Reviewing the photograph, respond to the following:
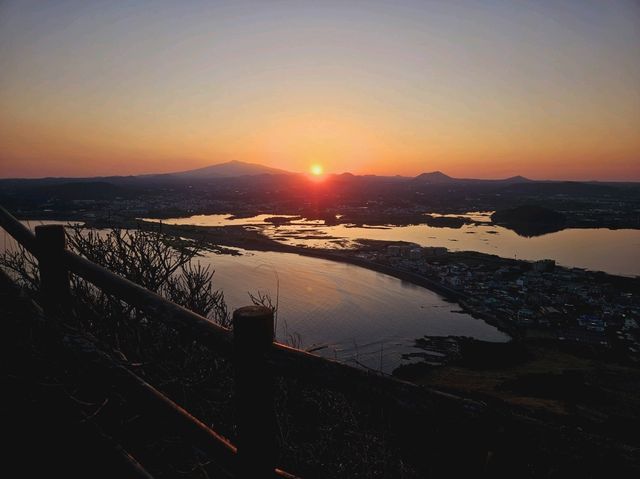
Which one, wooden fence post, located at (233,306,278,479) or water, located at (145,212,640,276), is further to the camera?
water, located at (145,212,640,276)

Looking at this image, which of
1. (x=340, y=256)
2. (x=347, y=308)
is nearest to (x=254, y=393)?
(x=347, y=308)

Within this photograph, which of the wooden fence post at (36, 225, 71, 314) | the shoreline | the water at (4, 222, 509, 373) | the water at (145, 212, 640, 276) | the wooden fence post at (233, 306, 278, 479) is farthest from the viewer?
the water at (145, 212, 640, 276)

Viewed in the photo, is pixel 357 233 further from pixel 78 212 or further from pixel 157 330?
pixel 157 330

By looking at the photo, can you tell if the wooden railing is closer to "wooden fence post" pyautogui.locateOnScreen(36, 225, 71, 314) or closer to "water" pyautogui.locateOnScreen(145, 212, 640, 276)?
"wooden fence post" pyautogui.locateOnScreen(36, 225, 71, 314)

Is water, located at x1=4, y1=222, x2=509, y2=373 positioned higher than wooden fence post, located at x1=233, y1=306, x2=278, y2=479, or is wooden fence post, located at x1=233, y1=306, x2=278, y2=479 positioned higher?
wooden fence post, located at x1=233, y1=306, x2=278, y2=479

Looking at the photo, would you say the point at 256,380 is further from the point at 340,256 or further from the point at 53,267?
the point at 340,256

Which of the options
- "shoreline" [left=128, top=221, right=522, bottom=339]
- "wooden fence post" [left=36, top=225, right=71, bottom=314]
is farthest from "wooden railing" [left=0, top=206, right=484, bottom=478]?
"shoreline" [left=128, top=221, right=522, bottom=339]
